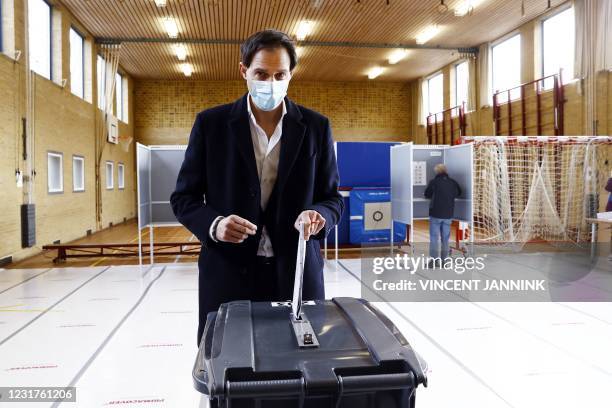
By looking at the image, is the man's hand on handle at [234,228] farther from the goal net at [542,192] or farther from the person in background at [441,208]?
the goal net at [542,192]

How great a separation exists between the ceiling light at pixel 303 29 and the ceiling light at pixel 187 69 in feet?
15.7

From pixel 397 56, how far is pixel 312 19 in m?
4.48

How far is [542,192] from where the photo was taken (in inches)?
395

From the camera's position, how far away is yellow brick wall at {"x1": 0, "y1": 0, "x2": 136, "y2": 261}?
27.2 feet

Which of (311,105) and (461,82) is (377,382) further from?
(311,105)

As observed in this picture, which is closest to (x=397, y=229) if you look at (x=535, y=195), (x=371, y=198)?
(x=371, y=198)

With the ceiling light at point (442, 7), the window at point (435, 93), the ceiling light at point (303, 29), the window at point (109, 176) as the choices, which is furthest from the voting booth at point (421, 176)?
the window at point (109, 176)

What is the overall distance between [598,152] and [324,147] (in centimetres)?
1044

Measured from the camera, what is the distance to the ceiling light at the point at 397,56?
15.3 metres

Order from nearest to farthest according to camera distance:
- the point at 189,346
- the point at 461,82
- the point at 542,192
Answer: the point at 189,346, the point at 542,192, the point at 461,82

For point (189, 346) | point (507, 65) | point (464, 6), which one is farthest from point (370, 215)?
point (507, 65)

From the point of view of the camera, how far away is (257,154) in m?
1.57

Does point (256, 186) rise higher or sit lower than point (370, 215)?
higher

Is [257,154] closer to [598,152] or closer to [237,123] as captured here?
[237,123]
